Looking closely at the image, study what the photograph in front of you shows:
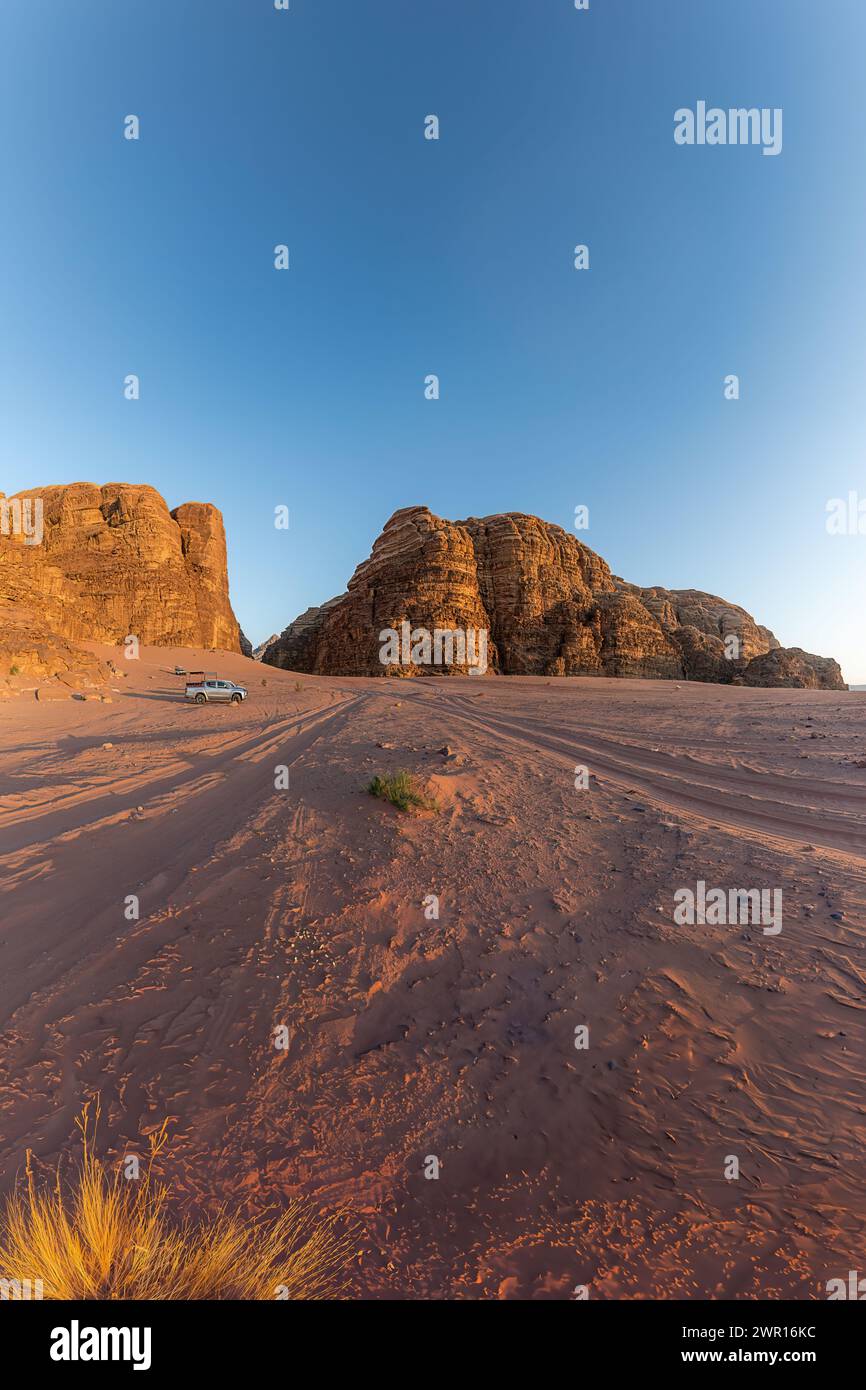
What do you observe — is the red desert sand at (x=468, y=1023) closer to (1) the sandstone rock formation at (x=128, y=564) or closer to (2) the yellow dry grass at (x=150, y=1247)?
(2) the yellow dry grass at (x=150, y=1247)

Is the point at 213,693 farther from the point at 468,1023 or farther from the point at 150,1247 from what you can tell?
the point at 150,1247

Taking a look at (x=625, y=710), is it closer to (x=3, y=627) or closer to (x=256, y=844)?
(x=256, y=844)

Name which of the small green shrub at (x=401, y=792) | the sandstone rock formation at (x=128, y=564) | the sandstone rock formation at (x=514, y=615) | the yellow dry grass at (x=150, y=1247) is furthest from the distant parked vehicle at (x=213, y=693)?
the sandstone rock formation at (x=128, y=564)

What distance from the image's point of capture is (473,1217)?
1924mm

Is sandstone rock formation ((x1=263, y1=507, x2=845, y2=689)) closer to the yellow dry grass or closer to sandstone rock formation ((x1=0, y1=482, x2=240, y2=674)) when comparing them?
sandstone rock formation ((x1=0, y1=482, x2=240, y2=674))

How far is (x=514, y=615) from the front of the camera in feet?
183

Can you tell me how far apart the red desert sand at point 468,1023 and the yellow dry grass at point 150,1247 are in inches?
4.1

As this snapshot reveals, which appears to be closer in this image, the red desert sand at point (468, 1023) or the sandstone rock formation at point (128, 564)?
the red desert sand at point (468, 1023)

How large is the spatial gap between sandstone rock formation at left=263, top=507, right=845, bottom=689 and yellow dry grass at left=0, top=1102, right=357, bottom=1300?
4601 centimetres

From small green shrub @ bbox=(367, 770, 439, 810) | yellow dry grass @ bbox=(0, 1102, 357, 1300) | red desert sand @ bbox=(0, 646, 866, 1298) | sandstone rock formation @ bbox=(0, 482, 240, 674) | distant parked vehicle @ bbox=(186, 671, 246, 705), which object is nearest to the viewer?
yellow dry grass @ bbox=(0, 1102, 357, 1300)

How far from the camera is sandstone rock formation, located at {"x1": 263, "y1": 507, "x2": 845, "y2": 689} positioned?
5178 centimetres

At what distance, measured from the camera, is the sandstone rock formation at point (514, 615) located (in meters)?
51.8

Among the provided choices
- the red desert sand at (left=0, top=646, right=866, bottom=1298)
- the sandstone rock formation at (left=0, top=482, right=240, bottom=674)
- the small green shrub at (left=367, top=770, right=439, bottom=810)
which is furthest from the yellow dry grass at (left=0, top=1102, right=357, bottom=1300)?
the sandstone rock formation at (left=0, top=482, right=240, bottom=674)
